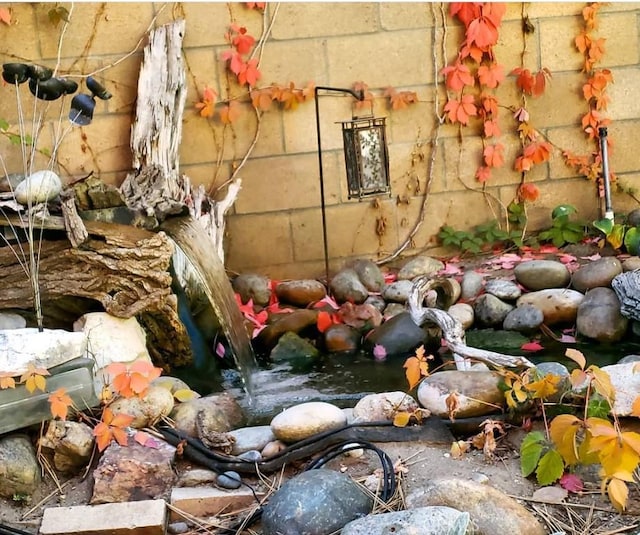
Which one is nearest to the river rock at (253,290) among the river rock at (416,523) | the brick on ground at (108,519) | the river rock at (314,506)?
the brick on ground at (108,519)

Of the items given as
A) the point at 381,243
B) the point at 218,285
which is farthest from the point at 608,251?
the point at 218,285

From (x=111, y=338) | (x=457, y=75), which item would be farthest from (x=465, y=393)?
(x=457, y=75)

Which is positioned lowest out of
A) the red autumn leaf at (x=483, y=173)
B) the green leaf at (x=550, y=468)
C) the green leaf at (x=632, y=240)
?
the green leaf at (x=550, y=468)

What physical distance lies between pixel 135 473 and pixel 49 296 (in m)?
1.19

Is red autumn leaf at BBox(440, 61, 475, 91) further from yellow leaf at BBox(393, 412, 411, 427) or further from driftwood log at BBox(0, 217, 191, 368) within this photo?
yellow leaf at BBox(393, 412, 411, 427)

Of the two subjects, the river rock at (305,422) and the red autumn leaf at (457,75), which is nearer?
the river rock at (305,422)

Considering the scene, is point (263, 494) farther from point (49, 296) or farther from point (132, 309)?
point (49, 296)

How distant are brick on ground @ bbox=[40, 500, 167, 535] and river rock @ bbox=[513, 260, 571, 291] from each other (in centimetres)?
283

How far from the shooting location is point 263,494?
2346mm

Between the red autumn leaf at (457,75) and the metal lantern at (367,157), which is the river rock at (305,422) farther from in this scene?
the red autumn leaf at (457,75)

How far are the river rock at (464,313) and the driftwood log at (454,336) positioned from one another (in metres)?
0.29

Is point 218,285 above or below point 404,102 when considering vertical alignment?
below

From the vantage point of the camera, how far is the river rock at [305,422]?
8.19 ft

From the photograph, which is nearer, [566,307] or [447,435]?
[447,435]
